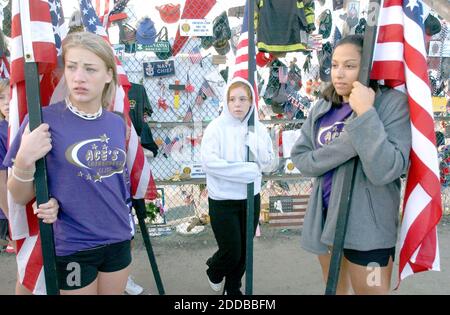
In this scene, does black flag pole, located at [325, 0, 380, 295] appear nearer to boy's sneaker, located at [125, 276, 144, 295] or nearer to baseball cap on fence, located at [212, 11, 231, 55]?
boy's sneaker, located at [125, 276, 144, 295]

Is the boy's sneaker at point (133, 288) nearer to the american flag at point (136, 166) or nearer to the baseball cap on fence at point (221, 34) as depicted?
the american flag at point (136, 166)

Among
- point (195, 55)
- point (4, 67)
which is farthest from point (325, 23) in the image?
point (4, 67)

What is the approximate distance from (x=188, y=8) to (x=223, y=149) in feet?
7.86

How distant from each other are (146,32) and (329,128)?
3.31 m

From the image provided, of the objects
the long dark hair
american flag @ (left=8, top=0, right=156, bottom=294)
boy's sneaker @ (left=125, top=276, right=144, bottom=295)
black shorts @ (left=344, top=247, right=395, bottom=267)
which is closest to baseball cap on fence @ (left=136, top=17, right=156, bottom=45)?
american flag @ (left=8, top=0, right=156, bottom=294)

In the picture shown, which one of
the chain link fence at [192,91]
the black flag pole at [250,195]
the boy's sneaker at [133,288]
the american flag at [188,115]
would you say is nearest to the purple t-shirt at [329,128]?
the black flag pole at [250,195]

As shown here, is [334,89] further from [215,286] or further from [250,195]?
[215,286]

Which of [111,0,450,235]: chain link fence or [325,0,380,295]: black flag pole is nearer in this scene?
[325,0,380,295]: black flag pole

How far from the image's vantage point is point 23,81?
5.95 ft

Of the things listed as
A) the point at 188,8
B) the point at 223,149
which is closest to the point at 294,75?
the point at 188,8

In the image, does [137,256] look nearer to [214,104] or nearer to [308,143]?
[214,104]

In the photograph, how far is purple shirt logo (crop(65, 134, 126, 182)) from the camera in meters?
1.74

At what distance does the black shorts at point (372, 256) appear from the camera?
187cm

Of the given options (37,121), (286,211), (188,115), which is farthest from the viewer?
(286,211)
